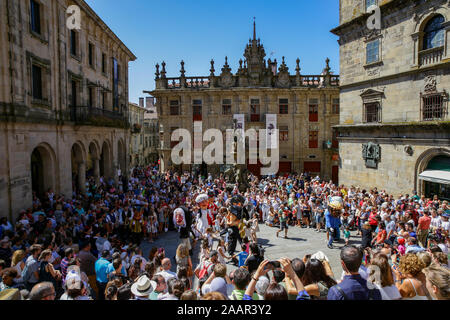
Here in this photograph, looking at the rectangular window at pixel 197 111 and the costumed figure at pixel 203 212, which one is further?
the rectangular window at pixel 197 111

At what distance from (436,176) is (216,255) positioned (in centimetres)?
1349

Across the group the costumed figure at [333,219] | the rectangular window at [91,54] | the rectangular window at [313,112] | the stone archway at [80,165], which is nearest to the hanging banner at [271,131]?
the rectangular window at [313,112]

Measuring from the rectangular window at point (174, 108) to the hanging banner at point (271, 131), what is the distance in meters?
10.2

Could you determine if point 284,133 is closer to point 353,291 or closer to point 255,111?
point 255,111

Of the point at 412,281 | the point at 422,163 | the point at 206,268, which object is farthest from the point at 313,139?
the point at 412,281

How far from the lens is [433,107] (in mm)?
14859

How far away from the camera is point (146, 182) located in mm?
23000

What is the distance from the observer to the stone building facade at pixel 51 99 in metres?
11.6

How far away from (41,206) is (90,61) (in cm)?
1130

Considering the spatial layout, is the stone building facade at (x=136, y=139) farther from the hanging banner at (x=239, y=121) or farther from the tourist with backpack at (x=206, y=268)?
the tourist with backpack at (x=206, y=268)

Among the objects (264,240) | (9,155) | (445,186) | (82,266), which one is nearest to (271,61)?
(445,186)

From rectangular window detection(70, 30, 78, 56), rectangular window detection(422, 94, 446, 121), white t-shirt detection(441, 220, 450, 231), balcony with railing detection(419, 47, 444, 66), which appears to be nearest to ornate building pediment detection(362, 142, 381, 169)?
rectangular window detection(422, 94, 446, 121)
